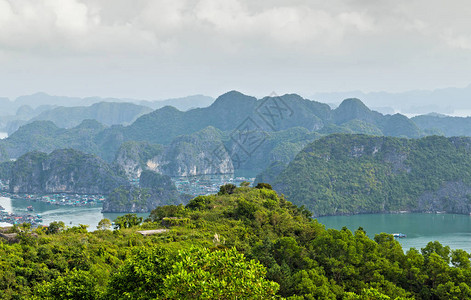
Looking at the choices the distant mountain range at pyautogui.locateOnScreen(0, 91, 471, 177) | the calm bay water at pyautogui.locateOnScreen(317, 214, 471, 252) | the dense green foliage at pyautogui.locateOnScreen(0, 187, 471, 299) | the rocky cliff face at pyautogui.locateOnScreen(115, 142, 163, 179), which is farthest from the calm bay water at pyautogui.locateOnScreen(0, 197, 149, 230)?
the dense green foliage at pyautogui.locateOnScreen(0, 187, 471, 299)

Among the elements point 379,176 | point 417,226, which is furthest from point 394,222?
point 379,176

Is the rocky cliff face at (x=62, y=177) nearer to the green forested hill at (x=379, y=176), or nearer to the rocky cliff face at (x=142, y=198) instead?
the rocky cliff face at (x=142, y=198)

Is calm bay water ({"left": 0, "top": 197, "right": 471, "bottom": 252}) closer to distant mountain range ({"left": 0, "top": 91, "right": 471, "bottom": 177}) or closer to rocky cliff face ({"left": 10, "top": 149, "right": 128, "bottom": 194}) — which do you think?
rocky cliff face ({"left": 10, "top": 149, "right": 128, "bottom": 194})

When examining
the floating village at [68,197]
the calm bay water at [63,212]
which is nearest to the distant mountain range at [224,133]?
the floating village at [68,197]

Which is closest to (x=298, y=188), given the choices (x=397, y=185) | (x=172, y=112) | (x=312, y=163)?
(x=312, y=163)

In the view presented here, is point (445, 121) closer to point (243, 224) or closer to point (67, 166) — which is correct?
point (67, 166)

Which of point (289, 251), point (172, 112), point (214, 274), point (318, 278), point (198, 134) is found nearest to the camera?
point (214, 274)
